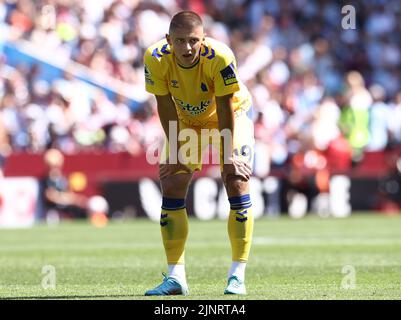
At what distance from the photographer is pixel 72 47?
24.0m

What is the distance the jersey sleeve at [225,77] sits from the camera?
8219 millimetres

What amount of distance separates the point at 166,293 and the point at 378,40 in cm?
1810

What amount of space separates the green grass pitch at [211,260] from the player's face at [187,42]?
6.13 ft

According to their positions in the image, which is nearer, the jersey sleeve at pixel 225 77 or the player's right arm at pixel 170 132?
the jersey sleeve at pixel 225 77

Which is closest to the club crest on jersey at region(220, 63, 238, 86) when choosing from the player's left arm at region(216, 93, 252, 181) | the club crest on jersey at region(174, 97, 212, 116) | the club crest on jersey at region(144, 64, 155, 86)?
the player's left arm at region(216, 93, 252, 181)

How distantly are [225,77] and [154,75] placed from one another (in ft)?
2.02

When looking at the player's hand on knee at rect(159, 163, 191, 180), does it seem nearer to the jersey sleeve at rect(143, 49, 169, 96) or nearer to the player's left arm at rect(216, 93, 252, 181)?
the player's left arm at rect(216, 93, 252, 181)

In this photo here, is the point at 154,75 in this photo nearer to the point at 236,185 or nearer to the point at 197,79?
the point at 197,79

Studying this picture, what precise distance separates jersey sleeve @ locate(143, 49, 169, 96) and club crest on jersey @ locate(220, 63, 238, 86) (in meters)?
0.54

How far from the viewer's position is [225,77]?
8.23m

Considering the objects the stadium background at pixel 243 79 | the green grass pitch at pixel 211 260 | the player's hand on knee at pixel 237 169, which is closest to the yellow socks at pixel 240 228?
the player's hand on knee at pixel 237 169

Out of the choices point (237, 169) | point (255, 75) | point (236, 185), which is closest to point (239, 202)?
point (236, 185)

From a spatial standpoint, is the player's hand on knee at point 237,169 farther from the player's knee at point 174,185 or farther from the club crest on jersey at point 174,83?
the club crest on jersey at point 174,83

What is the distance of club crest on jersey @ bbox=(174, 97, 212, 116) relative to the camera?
8.56 meters
